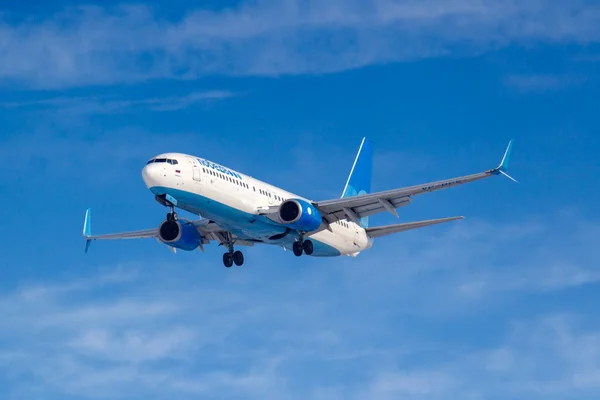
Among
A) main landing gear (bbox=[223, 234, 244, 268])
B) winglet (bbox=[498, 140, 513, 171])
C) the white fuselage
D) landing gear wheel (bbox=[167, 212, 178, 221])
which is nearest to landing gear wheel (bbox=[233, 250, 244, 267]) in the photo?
main landing gear (bbox=[223, 234, 244, 268])

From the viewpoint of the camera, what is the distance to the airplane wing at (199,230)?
2958 inches

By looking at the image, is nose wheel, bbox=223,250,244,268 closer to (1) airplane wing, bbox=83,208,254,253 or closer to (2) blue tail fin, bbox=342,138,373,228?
(1) airplane wing, bbox=83,208,254,253

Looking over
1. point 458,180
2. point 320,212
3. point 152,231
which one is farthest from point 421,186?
point 152,231

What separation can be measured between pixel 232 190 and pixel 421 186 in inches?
470

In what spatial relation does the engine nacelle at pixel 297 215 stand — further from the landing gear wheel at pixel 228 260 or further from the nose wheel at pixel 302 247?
the landing gear wheel at pixel 228 260

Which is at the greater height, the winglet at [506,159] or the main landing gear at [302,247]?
the main landing gear at [302,247]

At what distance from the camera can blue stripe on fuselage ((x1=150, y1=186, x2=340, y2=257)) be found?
2562 inches

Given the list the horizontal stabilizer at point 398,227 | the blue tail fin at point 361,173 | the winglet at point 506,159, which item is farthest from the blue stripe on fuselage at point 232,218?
the winglet at point 506,159

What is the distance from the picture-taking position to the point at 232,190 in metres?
Answer: 67.4

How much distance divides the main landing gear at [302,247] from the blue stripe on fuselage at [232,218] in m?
0.58

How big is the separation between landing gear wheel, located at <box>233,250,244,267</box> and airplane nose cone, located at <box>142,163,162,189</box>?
12.8 metres

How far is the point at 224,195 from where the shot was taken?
66812 mm

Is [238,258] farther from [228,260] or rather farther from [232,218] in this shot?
[232,218]

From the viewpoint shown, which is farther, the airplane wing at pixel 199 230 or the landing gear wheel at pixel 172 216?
the airplane wing at pixel 199 230
